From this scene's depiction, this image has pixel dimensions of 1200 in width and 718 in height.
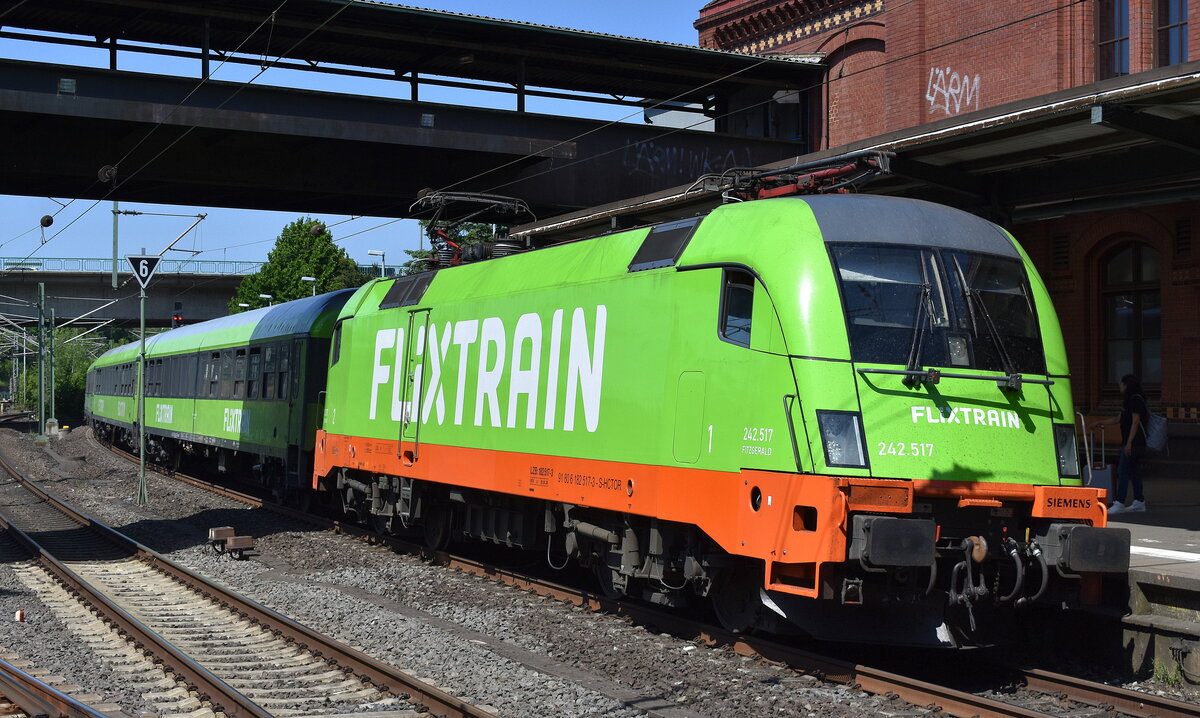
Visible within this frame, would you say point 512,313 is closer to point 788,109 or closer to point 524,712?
point 524,712

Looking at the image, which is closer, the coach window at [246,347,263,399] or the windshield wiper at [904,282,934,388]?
the windshield wiper at [904,282,934,388]

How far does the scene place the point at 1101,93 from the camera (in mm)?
10336

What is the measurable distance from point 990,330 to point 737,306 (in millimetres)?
1759

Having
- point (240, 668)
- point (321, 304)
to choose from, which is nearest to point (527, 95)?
point (321, 304)

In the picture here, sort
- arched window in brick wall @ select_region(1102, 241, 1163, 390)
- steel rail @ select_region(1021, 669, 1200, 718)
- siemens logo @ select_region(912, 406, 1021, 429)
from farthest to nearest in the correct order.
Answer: arched window in brick wall @ select_region(1102, 241, 1163, 390) < siemens logo @ select_region(912, 406, 1021, 429) < steel rail @ select_region(1021, 669, 1200, 718)

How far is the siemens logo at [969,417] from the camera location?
7828mm

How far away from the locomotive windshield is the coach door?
6503 millimetres

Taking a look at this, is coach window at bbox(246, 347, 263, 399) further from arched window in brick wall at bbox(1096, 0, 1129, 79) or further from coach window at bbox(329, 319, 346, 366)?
arched window in brick wall at bbox(1096, 0, 1129, 79)

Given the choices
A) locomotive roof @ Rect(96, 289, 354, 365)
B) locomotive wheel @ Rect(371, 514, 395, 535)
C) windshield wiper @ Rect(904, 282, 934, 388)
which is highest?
locomotive roof @ Rect(96, 289, 354, 365)

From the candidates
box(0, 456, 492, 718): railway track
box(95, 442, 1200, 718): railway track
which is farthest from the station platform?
box(0, 456, 492, 718): railway track

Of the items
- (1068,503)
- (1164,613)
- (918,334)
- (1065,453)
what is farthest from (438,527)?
(1164,613)

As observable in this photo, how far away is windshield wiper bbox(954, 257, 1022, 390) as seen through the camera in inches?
321

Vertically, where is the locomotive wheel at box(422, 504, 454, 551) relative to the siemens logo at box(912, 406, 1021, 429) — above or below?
below

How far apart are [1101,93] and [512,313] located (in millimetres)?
5639
